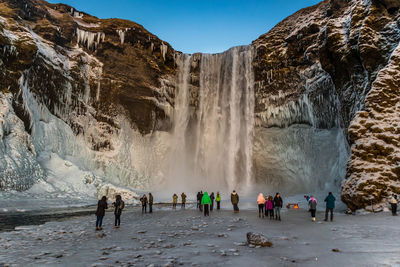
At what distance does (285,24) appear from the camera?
35.9m

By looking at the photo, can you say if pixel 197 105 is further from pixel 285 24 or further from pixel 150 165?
pixel 285 24

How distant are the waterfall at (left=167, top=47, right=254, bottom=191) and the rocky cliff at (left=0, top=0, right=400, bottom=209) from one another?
315mm

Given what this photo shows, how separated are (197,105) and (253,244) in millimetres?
34989

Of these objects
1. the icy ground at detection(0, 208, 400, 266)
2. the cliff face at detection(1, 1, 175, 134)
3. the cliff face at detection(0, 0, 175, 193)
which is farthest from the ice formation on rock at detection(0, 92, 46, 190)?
the icy ground at detection(0, 208, 400, 266)

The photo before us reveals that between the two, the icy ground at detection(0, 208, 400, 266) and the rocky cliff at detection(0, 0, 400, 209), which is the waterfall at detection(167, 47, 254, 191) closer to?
the rocky cliff at detection(0, 0, 400, 209)

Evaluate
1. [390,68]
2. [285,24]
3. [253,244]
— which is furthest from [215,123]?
[253,244]

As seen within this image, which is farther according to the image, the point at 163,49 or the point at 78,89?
the point at 163,49

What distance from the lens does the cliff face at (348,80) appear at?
14.5 metres

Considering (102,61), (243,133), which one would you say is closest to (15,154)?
(102,61)

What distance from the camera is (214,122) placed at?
3981 cm

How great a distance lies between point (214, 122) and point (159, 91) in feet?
30.4

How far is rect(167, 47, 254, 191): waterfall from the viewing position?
123ft

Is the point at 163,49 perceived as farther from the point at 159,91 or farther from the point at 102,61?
the point at 102,61

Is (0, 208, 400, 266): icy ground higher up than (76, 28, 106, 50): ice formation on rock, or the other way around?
(76, 28, 106, 50): ice formation on rock
